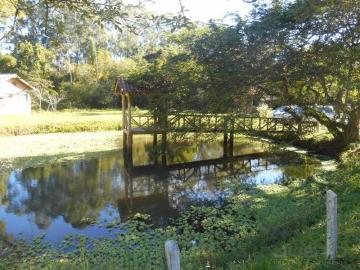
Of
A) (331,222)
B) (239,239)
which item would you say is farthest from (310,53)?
(331,222)

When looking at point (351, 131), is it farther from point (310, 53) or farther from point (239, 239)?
point (239, 239)

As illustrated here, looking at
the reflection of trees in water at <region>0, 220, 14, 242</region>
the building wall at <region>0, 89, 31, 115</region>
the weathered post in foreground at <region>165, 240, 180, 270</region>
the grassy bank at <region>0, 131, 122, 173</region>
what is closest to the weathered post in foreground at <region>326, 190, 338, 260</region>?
the weathered post in foreground at <region>165, 240, 180, 270</region>

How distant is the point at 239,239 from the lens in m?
6.55

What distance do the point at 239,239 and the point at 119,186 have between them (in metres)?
6.49

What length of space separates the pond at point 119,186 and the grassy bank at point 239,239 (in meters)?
0.71

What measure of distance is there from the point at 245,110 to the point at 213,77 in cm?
194

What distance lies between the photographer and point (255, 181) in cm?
1218

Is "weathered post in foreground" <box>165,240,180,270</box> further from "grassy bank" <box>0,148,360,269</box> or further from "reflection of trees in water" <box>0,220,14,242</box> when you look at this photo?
"reflection of trees in water" <box>0,220,14,242</box>

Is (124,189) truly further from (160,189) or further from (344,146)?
(344,146)

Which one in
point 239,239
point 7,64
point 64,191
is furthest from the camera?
point 7,64

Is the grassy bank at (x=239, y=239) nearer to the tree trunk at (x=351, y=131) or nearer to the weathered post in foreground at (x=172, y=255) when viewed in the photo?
the weathered post in foreground at (x=172, y=255)

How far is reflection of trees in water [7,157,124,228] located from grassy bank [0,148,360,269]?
1.65 m

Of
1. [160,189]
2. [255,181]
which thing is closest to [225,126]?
[255,181]

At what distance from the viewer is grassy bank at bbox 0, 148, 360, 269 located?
14.9ft
